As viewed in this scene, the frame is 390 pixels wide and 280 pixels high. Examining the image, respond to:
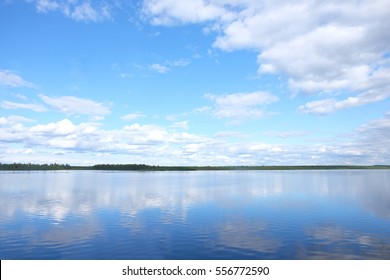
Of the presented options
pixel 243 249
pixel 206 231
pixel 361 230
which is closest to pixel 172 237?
pixel 206 231

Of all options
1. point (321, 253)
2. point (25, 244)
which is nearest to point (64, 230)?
point (25, 244)

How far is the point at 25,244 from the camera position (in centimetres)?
2580

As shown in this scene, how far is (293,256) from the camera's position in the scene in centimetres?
2231

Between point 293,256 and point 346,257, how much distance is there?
3559 mm
